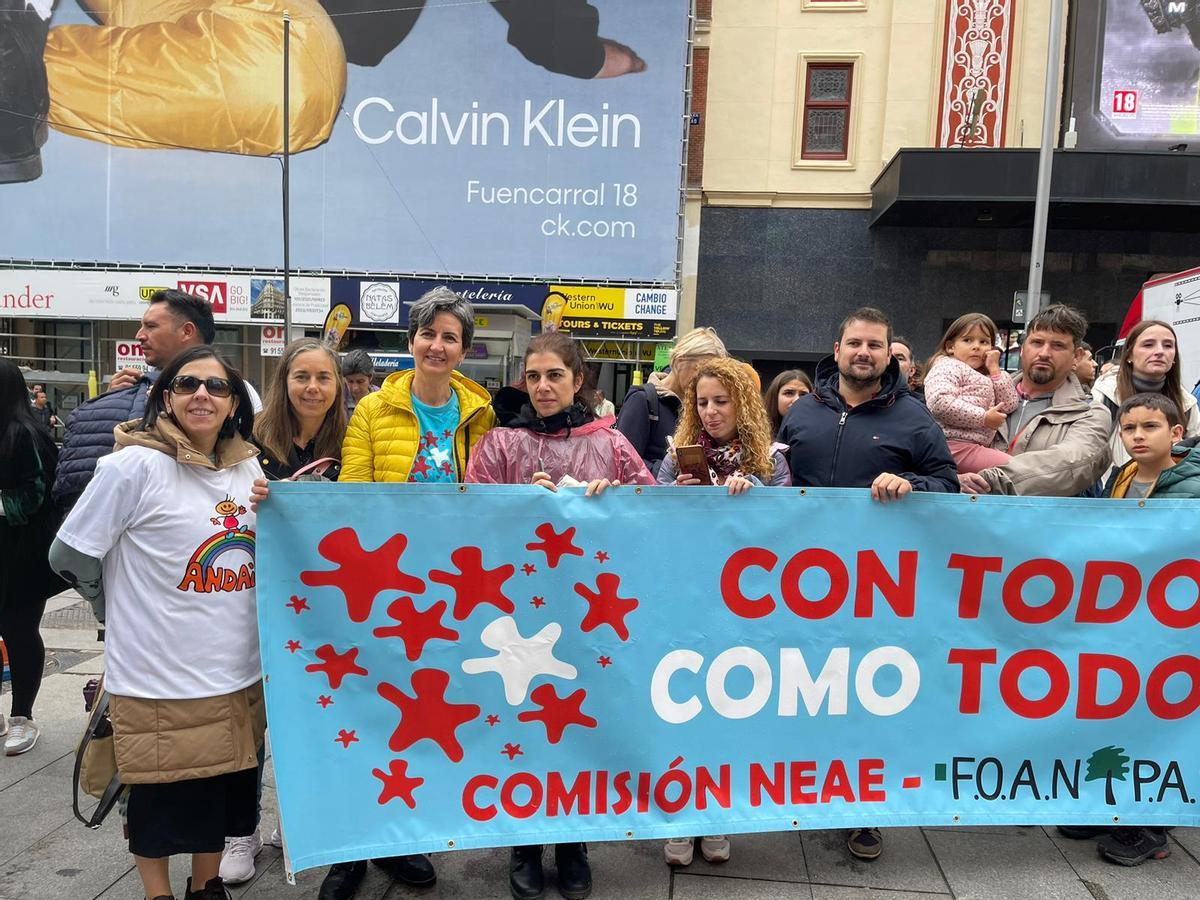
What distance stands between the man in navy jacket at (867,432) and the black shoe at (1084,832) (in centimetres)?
74

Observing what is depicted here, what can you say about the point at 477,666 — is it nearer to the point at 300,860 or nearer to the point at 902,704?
the point at 300,860

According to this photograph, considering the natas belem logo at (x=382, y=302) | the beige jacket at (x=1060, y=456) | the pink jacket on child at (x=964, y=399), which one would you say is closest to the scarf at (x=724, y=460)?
the beige jacket at (x=1060, y=456)

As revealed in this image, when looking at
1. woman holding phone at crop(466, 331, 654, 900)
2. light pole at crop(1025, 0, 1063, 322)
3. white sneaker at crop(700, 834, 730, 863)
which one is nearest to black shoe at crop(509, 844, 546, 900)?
woman holding phone at crop(466, 331, 654, 900)

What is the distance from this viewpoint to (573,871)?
2.76 meters

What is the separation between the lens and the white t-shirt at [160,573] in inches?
90.2

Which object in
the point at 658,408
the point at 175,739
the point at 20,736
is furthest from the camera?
the point at 658,408

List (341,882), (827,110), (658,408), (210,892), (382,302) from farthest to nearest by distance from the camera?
(382,302) < (827,110) < (658,408) < (341,882) < (210,892)

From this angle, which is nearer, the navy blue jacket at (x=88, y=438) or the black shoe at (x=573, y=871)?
the black shoe at (x=573, y=871)

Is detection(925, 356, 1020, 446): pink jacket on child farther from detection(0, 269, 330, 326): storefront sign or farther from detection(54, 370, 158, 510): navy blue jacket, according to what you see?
detection(0, 269, 330, 326): storefront sign

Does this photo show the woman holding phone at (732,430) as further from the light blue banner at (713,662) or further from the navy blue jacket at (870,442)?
the light blue banner at (713,662)

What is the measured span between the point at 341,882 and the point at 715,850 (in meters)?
1.26

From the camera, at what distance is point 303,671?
2576 mm

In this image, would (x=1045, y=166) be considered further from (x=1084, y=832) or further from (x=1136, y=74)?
(x=1084, y=832)

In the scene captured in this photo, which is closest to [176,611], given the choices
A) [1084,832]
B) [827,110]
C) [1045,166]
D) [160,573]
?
[160,573]
